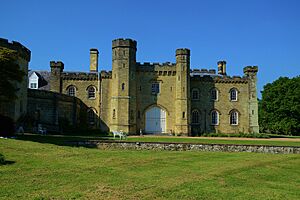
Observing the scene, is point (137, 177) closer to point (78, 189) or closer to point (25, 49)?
point (78, 189)

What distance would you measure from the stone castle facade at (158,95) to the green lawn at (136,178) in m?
22.2

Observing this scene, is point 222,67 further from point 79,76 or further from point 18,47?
point 18,47

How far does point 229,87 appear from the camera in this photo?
41594 millimetres

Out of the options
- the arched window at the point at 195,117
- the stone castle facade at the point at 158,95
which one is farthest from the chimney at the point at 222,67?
the arched window at the point at 195,117

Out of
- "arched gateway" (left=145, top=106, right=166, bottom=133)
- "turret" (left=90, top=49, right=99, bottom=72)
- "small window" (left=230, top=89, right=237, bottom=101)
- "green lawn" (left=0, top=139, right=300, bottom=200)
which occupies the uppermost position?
"turret" (left=90, top=49, right=99, bottom=72)

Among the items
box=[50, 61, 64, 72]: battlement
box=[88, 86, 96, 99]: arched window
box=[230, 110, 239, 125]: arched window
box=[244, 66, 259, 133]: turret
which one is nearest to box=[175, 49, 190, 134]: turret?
box=[230, 110, 239, 125]: arched window

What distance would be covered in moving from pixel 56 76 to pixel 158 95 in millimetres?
11566

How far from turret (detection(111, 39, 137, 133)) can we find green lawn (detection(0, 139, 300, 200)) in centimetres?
2114

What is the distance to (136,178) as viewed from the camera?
34.4 feet

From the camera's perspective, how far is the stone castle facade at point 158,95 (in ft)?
121

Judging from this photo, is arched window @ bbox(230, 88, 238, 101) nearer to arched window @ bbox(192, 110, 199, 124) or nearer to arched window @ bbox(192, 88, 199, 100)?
arched window @ bbox(192, 88, 199, 100)

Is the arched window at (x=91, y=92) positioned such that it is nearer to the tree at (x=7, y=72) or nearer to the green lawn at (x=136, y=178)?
the tree at (x=7, y=72)

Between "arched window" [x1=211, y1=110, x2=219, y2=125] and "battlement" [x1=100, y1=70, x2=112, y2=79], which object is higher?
"battlement" [x1=100, y1=70, x2=112, y2=79]

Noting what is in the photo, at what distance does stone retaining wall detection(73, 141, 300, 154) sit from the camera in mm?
20453
